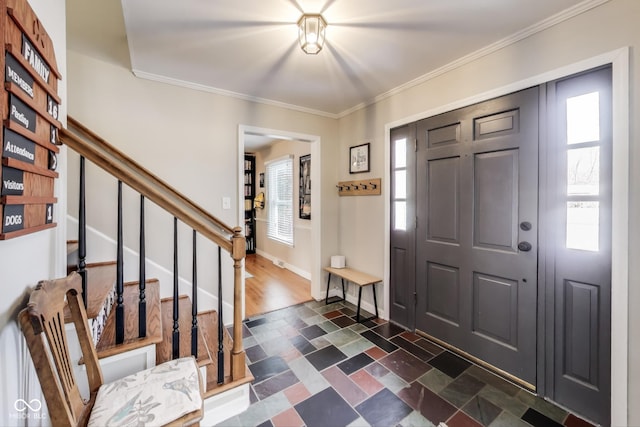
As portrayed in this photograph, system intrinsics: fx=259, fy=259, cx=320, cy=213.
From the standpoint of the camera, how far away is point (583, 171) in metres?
1.58

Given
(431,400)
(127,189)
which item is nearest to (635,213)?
(431,400)

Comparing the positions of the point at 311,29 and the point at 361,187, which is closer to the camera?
the point at 311,29

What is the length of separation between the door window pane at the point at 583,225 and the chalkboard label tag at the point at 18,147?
261 cm

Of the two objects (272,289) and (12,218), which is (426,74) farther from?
(272,289)

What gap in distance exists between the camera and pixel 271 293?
12.0 feet

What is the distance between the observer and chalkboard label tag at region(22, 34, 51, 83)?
2.71ft

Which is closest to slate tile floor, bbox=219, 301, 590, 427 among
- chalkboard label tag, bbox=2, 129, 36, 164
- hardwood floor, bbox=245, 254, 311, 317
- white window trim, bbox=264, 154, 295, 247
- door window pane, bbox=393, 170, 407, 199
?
hardwood floor, bbox=245, 254, 311, 317

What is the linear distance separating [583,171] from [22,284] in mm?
2760

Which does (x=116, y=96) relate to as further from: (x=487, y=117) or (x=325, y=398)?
(x=487, y=117)

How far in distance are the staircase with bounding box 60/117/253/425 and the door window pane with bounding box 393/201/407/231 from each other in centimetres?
170

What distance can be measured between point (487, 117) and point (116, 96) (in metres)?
3.10

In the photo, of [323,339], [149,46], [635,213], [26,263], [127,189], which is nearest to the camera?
[26,263]

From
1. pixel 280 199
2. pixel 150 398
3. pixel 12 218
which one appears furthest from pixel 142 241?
pixel 280 199

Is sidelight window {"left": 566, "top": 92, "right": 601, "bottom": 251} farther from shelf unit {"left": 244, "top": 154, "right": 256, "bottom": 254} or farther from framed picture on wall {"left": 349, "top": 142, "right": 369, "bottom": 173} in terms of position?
shelf unit {"left": 244, "top": 154, "right": 256, "bottom": 254}
